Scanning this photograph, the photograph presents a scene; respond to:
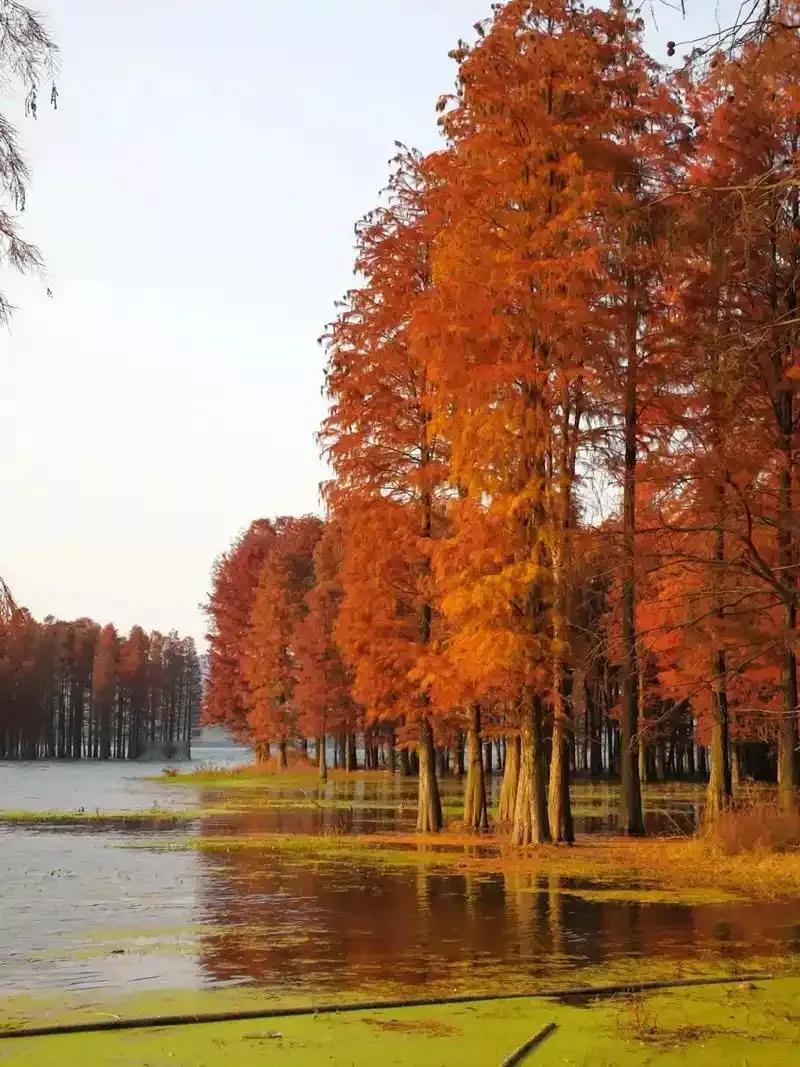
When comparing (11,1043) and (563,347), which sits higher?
(563,347)

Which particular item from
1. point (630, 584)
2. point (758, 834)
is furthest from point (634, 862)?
point (630, 584)

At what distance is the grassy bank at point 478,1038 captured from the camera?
8336mm

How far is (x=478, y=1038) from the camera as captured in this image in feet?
29.2

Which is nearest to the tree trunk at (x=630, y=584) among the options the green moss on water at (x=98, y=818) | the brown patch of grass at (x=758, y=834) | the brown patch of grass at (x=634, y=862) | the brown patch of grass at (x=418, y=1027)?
the brown patch of grass at (x=634, y=862)

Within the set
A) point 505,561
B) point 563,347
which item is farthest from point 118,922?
point 563,347

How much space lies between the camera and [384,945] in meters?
13.7

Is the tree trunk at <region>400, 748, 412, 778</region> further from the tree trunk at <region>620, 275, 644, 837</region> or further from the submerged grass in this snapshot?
the submerged grass

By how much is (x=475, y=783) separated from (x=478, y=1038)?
23.3 m

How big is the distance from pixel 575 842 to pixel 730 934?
12587 millimetres

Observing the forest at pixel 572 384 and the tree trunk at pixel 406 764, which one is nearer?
the forest at pixel 572 384

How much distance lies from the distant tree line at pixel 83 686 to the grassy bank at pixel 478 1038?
139011 millimetres

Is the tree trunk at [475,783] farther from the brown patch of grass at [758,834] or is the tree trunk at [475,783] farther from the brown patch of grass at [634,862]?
the brown patch of grass at [758,834]

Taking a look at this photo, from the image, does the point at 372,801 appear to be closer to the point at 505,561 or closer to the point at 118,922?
the point at 505,561

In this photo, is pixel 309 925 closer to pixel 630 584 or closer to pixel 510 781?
pixel 630 584
